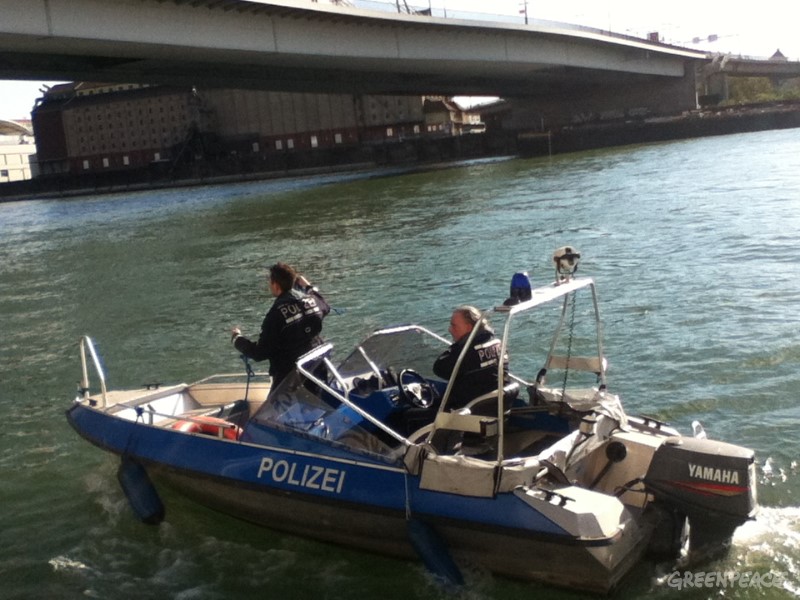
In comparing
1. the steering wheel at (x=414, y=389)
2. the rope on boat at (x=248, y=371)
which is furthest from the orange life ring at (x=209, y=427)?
the steering wheel at (x=414, y=389)

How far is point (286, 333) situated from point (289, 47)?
98.3ft

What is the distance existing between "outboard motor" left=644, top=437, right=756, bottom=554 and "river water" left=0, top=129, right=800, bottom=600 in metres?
0.45

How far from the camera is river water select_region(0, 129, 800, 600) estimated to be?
7.66 meters

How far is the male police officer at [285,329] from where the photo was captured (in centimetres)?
825

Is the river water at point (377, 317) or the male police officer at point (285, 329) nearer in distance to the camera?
the river water at point (377, 317)

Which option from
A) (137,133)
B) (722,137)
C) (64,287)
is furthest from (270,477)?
(137,133)

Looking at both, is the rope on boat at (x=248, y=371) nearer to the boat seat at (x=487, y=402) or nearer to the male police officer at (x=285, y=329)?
the male police officer at (x=285, y=329)

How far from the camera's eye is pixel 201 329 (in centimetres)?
1683

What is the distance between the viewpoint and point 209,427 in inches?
347

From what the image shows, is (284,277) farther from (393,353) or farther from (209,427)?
(209,427)

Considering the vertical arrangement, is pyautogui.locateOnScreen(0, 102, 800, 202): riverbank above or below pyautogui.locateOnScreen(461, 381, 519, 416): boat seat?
above

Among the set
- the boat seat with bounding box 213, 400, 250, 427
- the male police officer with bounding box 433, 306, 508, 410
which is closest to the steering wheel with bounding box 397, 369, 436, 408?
the male police officer with bounding box 433, 306, 508, 410

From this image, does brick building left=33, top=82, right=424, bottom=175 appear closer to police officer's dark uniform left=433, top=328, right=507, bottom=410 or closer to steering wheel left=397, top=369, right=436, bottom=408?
steering wheel left=397, top=369, right=436, bottom=408

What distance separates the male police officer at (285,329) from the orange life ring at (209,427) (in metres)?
0.57
